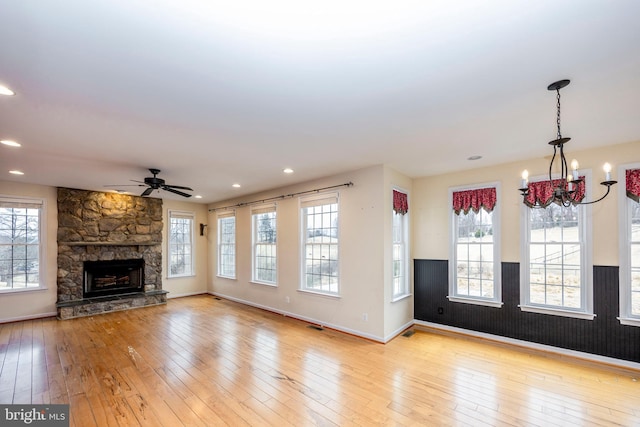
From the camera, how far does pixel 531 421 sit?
248cm

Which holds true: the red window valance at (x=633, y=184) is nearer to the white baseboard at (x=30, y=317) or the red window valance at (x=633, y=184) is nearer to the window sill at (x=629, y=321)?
the window sill at (x=629, y=321)

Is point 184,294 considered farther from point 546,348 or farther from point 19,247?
point 546,348

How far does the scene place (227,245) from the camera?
782 centimetres

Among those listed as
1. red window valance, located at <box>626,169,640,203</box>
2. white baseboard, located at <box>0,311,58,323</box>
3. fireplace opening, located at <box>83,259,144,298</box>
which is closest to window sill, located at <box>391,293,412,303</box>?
red window valance, located at <box>626,169,640,203</box>

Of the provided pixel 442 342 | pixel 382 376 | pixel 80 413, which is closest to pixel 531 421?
pixel 382 376

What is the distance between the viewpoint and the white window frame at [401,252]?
4801 millimetres

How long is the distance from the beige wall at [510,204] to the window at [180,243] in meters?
6.12

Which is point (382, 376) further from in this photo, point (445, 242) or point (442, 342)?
point (445, 242)

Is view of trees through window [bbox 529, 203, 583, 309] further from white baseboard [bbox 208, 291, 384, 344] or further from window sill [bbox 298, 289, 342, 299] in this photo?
window sill [bbox 298, 289, 342, 299]

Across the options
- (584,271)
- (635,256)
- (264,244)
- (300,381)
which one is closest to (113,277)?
(264,244)

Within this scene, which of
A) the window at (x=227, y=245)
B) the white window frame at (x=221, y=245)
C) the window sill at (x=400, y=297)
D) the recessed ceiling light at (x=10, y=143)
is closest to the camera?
the recessed ceiling light at (x=10, y=143)

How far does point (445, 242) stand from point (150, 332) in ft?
17.1

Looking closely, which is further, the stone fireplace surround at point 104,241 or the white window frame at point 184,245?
the white window frame at point 184,245

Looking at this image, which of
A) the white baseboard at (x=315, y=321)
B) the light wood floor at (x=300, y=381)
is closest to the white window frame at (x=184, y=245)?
the white baseboard at (x=315, y=321)
